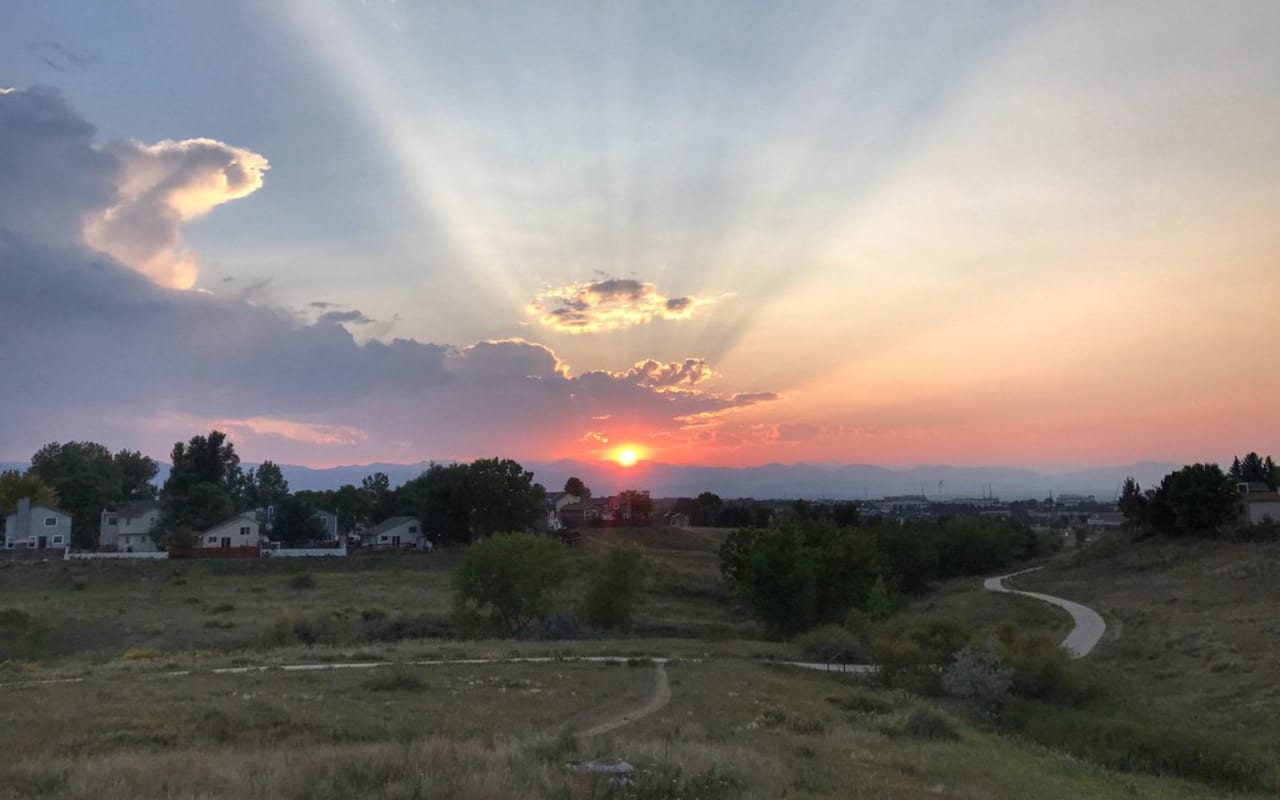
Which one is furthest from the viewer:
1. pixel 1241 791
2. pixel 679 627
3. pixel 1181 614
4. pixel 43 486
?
pixel 43 486

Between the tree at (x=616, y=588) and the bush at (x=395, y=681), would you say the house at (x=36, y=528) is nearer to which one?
the tree at (x=616, y=588)

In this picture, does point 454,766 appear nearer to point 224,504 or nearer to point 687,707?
point 687,707

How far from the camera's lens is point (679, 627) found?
2331 inches

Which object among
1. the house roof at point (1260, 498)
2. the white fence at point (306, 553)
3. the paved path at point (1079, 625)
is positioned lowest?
the paved path at point (1079, 625)

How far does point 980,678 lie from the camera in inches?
1081

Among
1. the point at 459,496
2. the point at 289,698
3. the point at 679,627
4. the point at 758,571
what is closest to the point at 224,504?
the point at 459,496

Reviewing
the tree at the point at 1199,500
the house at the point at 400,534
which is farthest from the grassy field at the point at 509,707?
the house at the point at 400,534

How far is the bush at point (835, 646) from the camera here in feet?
129

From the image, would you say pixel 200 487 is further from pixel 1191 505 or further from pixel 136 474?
pixel 1191 505

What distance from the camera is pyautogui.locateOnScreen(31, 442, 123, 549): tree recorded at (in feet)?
371

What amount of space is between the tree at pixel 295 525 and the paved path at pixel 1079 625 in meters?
81.1

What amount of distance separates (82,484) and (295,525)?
3476 cm

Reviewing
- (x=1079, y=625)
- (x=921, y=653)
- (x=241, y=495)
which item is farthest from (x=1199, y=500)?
(x=241, y=495)

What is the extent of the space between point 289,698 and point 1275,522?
8541 centimetres
